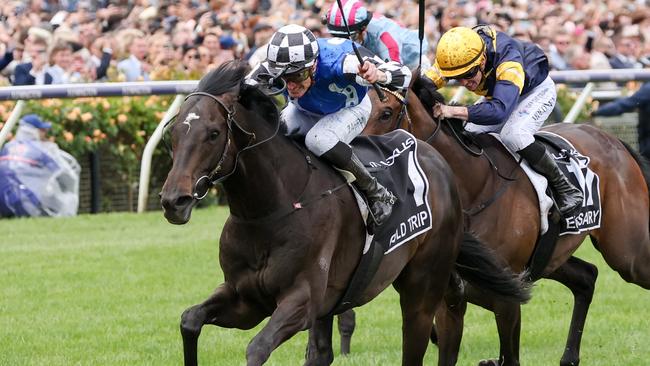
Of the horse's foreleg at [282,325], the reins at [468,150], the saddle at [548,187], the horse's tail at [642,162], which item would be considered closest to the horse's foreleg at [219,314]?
the horse's foreleg at [282,325]

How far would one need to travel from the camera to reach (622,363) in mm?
7445

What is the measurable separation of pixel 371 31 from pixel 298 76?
2.81m

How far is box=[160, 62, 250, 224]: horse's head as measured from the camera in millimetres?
5008

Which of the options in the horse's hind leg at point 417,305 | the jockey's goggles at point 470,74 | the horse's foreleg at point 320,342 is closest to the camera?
the horse's hind leg at point 417,305

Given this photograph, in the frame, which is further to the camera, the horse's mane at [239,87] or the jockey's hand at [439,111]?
the jockey's hand at [439,111]

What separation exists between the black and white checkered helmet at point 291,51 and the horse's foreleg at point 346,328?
2.41 m

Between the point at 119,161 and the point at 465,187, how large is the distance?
7293 mm

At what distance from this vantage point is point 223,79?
5441 millimetres

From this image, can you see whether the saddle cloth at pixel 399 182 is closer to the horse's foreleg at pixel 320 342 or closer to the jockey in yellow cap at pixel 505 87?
the jockey in yellow cap at pixel 505 87

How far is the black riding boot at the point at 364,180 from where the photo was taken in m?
5.83

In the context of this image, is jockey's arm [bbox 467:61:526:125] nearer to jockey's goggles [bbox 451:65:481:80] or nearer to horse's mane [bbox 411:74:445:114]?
jockey's goggles [bbox 451:65:481:80]

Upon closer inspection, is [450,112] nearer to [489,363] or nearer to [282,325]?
[489,363]

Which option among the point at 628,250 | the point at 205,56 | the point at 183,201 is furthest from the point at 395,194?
the point at 205,56

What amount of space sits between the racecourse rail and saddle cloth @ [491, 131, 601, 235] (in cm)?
456
